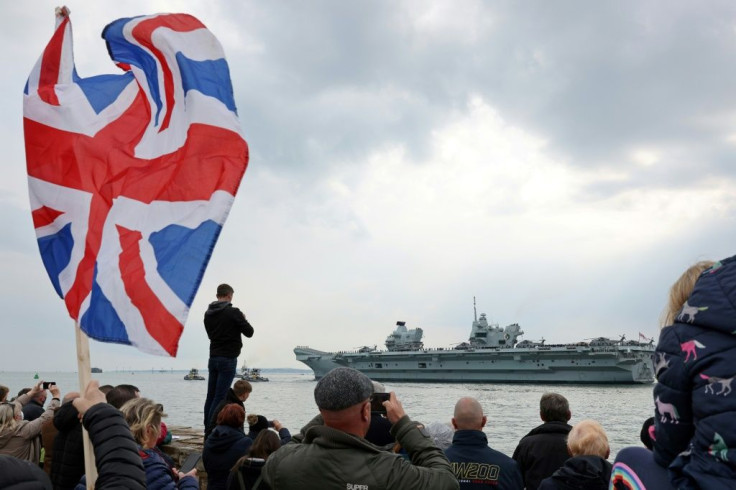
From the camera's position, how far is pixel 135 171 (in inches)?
126

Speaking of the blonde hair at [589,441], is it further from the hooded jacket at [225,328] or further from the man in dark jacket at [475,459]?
the hooded jacket at [225,328]

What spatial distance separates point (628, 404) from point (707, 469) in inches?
1429

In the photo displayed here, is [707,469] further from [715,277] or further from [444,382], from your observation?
[444,382]

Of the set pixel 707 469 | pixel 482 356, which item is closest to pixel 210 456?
pixel 707 469

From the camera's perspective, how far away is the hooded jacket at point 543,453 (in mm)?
4051

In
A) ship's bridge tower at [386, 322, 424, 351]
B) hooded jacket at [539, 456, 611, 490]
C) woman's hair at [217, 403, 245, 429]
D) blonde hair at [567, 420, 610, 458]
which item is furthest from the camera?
ship's bridge tower at [386, 322, 424, 351]

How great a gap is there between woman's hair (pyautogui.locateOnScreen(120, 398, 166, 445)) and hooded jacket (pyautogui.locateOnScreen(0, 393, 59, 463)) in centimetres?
201

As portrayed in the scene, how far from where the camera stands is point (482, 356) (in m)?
56.4

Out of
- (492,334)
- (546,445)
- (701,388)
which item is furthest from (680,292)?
(492,334)

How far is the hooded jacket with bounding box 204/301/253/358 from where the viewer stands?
19.7ft

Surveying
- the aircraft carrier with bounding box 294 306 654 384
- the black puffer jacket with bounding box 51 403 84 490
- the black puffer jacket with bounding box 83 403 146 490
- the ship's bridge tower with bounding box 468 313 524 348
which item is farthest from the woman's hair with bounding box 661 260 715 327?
the ship's bridge tower with bounding box 468 313 524 348

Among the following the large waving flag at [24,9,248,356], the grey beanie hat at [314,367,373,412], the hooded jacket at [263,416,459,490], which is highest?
the large waving flag at [24,9,248,356]

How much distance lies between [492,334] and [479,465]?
63.1 m

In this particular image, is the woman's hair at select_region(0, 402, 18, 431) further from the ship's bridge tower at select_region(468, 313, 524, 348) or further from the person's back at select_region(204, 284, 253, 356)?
the ship's bridge tower at select_region(468, 313, 524, 348)
